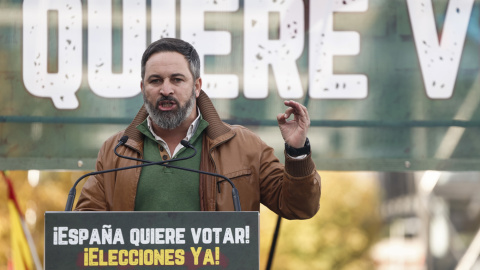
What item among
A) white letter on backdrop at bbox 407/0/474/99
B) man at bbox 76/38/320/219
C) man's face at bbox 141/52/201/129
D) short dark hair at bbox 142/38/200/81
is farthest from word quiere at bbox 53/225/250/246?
white letter on backdrop at bbox 407/0/474/99

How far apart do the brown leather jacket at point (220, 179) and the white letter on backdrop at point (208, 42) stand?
1.21 m

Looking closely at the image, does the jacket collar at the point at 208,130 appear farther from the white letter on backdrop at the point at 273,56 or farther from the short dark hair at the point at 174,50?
the white letter on backdrop at the point at 273,56

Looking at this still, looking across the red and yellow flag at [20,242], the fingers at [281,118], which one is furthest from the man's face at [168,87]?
the red and yellow flag at [20,242]

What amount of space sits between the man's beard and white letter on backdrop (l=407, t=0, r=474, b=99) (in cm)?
177

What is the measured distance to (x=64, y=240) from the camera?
1.74 meters

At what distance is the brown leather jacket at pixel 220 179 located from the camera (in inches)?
85.1

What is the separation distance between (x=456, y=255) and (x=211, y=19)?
175 centimetres

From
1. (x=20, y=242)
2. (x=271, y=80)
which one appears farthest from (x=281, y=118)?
(x=20, y=242)

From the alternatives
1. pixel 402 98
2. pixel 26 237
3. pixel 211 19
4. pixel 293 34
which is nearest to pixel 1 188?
pixel 26 237

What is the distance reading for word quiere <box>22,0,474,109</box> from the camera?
11.7 feet

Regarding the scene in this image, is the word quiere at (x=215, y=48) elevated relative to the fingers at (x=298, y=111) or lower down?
elevated

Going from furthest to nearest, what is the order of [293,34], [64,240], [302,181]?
[293,34], [302,181], [64,240]

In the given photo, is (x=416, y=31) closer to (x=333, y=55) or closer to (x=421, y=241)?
(x=333, y=55)

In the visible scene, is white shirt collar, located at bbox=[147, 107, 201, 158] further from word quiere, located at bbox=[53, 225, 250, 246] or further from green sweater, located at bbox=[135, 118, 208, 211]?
word quiere, located at bbox=[53, 225, 250, 246]
